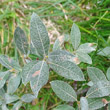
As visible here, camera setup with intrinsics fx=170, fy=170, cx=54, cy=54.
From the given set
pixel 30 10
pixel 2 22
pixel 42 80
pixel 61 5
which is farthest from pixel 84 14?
pixel 42 80

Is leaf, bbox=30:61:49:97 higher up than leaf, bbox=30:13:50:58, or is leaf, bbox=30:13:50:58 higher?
leaf, bbox=30:13:50:58

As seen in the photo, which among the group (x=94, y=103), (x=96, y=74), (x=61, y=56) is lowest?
(x=94, y=103)

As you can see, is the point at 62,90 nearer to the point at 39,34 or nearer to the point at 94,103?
the point at 94,103

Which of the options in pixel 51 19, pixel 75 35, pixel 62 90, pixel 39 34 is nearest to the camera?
pixel 39 34

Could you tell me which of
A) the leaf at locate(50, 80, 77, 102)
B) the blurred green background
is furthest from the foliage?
the blurred green background

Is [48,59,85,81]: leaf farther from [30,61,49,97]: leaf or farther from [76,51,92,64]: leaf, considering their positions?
[76,51,92,64]: leaf

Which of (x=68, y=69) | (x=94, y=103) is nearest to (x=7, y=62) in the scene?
(x=68, y=69)
